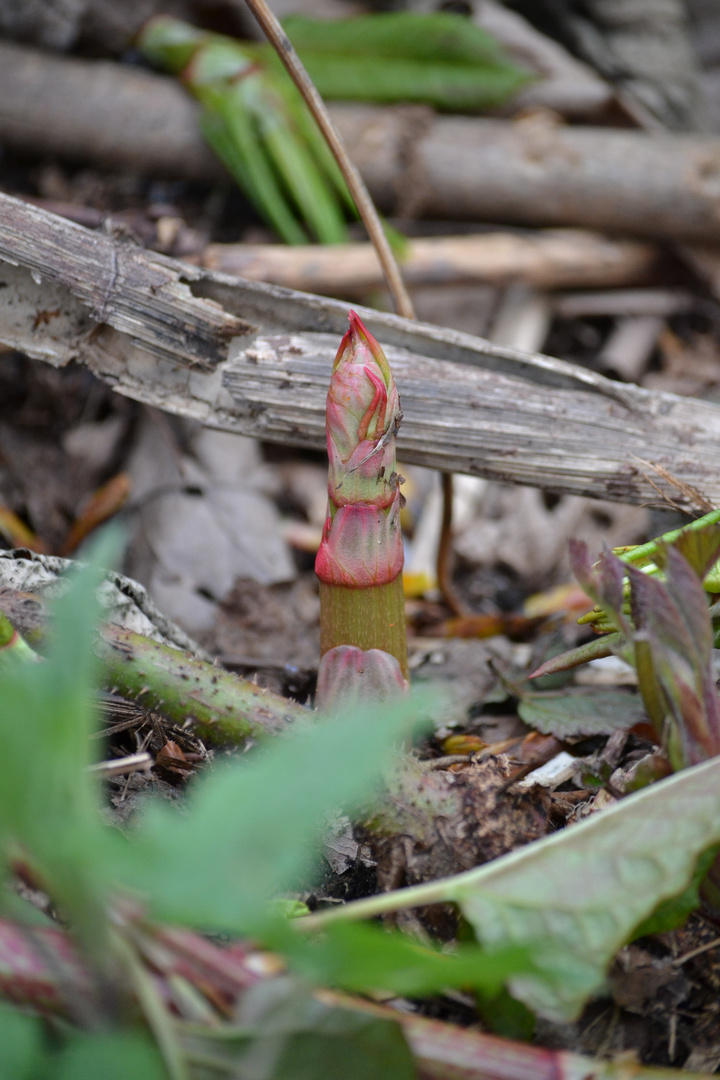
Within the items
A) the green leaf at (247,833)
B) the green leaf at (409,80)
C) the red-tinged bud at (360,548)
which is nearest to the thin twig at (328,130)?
the red-tinged bud at (360,548)

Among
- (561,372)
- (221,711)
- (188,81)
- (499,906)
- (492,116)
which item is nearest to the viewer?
(499,906)

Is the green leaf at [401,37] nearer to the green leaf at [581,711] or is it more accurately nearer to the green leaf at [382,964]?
the green leaf at [581,711]

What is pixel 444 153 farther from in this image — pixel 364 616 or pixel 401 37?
pixel 364 616

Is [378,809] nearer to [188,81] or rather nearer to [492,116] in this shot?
[188,81]

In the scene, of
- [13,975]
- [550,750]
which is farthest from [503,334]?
[13,975]

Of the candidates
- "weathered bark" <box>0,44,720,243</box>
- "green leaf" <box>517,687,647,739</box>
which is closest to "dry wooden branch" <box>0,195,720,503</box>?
"green leaf" <box>517,687,647,739</box>

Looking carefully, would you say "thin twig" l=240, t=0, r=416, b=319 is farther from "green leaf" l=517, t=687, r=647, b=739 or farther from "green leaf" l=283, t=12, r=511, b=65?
"green leaf" l=283, t=12, r=511, b=65
